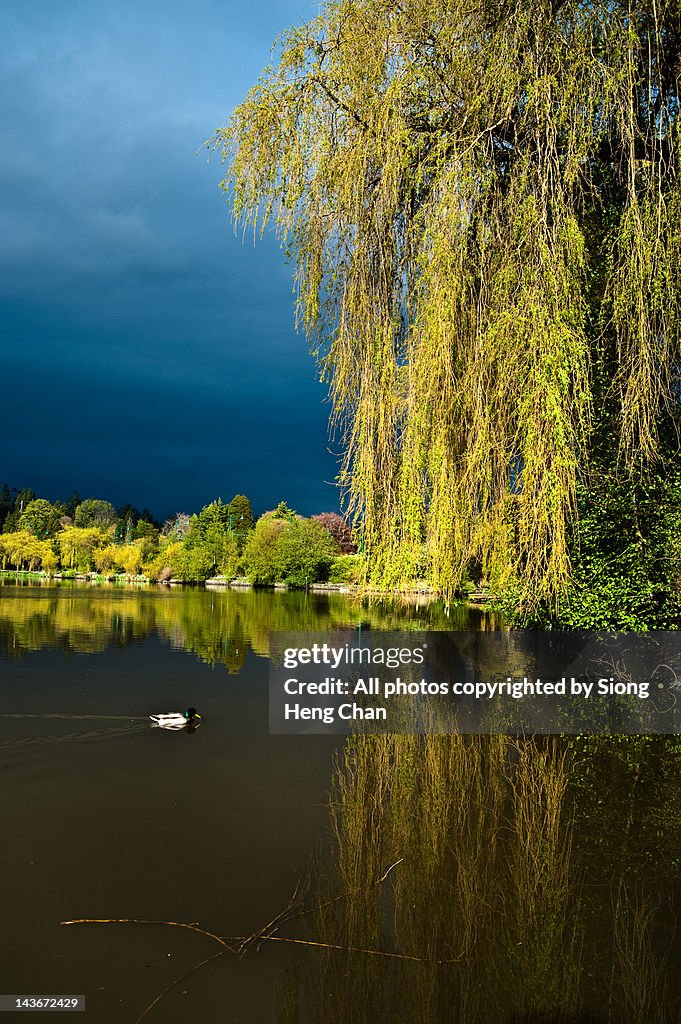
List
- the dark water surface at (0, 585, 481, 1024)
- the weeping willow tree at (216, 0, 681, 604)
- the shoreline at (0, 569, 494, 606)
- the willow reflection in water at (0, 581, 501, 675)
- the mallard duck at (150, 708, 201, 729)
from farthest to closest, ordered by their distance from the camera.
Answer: the shoreline at (0, 569, 494, 606) < the willow reflection in water at (0, 581, 501, 675) < the mallard duck at (150, 708, 201, 729) < the weeping willow tree at (216, 0, 681, 604) < the dark water surface at (0, 585, 481, 1024)

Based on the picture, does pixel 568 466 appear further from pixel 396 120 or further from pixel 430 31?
pixel 430 31

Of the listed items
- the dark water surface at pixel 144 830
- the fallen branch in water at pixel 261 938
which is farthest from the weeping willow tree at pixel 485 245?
the fallen branch in water at pixel 261 938

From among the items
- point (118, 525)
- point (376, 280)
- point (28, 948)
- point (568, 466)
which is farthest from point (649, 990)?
point (118, 525)

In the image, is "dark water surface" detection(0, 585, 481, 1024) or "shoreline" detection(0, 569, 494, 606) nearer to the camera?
"dark water surface" detection(0, 585, 481, 1024)

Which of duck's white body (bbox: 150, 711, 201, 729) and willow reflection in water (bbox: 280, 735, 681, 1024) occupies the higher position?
duck's white body (bbox: 150, 711, 201, 729)

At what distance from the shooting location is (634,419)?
19.4ft

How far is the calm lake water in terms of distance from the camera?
2.85m

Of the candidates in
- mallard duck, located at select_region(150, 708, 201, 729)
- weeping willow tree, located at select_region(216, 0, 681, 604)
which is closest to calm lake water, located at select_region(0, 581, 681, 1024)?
mallard duck, located at select_region(150, 708, 201, 729)

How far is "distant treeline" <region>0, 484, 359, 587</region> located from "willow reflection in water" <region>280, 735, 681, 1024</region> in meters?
31.1

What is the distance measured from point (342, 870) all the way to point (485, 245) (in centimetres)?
497

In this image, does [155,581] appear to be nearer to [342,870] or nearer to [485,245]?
[485,245]

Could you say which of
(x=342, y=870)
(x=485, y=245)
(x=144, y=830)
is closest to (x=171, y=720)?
(x=144, y=830)

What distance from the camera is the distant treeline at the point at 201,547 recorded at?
39.1 m

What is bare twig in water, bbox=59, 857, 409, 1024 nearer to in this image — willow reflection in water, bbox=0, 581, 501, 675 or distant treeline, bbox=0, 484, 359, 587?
willow reflection in water, bbox=0, 581, 501, 675
